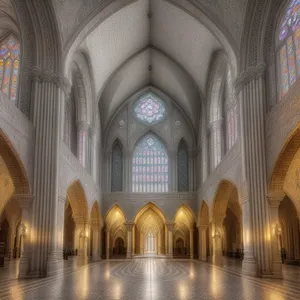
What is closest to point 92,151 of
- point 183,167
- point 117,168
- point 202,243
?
point 117,168

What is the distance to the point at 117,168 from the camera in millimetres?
35938

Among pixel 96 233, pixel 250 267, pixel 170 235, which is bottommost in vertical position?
pixel 250 267

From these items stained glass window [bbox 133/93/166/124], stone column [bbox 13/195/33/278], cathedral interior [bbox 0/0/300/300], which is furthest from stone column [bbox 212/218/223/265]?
stone column [bbox 13/195/33/278]

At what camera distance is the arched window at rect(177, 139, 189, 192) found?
35750 mm

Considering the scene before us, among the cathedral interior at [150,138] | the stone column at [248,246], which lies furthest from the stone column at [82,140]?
the stone column at [248,246]

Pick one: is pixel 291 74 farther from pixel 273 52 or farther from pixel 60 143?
pixel 60 143

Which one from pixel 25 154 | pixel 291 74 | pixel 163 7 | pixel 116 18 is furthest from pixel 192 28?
pixel 25 154

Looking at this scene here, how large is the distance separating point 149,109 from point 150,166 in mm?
4914

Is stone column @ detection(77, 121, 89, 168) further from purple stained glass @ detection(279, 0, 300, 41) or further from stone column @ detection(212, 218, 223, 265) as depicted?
purple stained glass @ detection(279, 0, 300, 41)

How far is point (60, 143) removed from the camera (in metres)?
19.2

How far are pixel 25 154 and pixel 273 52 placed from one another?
10724 mm

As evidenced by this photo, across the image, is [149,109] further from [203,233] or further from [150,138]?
[203,233]

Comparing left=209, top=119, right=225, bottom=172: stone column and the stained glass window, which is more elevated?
the stained glass window

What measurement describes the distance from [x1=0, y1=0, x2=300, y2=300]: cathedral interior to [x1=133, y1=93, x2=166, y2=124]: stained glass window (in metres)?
0.09
